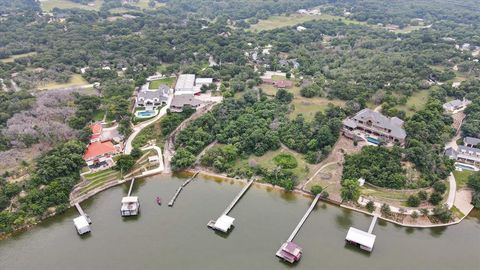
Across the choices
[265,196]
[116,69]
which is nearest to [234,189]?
[265,196]

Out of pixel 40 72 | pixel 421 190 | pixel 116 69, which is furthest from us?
pixel 116 69

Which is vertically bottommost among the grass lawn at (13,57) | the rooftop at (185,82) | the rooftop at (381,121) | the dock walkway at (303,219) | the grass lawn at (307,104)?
the dock walkway at (303,219)

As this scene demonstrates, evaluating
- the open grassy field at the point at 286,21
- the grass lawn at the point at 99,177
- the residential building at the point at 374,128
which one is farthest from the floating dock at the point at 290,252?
the open grassy field at the point at 286,21

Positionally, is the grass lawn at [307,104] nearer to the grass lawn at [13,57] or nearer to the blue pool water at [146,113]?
the blue pool water at [146,113]

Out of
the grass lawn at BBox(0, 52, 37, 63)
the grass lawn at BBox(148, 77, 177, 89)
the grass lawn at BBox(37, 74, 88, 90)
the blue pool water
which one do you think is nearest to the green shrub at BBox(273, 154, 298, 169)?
the blue pool water

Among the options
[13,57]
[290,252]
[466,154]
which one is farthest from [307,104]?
[13,57]

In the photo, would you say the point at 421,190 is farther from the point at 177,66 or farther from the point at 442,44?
the point at 442,44
